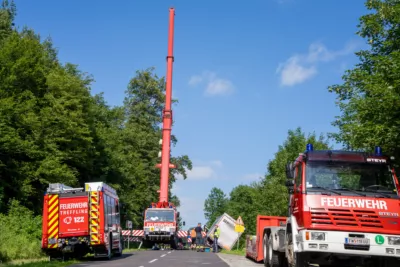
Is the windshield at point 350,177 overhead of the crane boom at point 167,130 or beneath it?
beneath

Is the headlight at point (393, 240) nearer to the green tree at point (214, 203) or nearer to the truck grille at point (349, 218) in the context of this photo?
the truck grille at point (349, 218)

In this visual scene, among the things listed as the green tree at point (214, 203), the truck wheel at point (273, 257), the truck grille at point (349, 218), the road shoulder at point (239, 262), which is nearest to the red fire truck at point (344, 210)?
the truck grille at point (349, 218)

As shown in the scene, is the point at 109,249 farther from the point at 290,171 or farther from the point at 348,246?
the point at 348,246

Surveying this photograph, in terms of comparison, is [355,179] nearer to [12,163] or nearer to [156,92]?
[12,163]

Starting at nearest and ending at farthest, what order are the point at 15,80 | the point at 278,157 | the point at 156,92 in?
the point at 15,80 < the point at 278,157 < the point at 156,92

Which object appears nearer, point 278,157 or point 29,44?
point 29,44

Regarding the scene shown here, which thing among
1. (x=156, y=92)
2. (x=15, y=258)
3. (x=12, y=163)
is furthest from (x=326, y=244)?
(x=156, y=92)

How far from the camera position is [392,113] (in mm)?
17906

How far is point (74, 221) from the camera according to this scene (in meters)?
23.4

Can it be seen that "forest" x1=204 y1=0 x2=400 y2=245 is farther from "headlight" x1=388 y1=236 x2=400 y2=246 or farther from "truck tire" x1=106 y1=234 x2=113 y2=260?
"truck tire" x1=106 y1=234 x2=113 y2=260

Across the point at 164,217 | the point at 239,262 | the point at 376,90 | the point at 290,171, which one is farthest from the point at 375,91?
the point at 164,217

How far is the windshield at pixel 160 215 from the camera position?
40.8 metres

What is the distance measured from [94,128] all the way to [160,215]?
11995 millimetres

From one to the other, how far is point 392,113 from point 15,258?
15.6 metres
